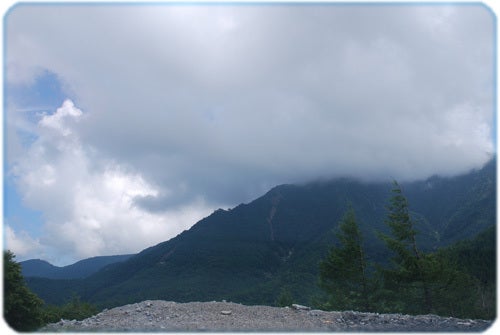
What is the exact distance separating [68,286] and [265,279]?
76.5 meters

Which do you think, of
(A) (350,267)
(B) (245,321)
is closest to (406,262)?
(A) (350,267)

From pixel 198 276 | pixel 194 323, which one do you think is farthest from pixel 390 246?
pixel 198 276

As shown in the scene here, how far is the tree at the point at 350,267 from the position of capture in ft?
85.1

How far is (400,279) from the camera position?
906 inches

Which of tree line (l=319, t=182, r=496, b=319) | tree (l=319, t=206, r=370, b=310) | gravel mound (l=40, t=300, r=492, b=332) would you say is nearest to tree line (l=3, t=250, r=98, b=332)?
gravel mound (l=40, t=300, r=492, b=332)

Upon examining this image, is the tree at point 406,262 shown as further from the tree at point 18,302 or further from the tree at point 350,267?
the tree at point 18,302

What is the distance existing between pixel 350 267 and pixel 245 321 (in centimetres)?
1403

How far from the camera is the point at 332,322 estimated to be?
1420 centimetres

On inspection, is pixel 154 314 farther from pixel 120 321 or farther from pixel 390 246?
Answer: pixel 390 246

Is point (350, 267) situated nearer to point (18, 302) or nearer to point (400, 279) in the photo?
point (400, 279)

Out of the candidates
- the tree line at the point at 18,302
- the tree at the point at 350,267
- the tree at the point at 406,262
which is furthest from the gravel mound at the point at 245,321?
the tree at the point at 350,267

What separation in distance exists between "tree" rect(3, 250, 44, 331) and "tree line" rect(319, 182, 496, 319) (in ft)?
56.7

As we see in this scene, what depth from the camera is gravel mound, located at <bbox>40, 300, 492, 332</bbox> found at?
41.7 feet

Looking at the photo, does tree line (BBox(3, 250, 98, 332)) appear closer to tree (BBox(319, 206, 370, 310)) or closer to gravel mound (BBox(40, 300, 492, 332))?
gravel mound (BBox(40, 300, 492, 332))
